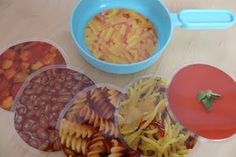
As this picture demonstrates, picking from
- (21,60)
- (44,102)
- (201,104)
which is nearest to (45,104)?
(44,102)

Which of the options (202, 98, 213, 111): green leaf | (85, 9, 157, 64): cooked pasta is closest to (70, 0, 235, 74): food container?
(85, 9, 157, 64): cooked pasta

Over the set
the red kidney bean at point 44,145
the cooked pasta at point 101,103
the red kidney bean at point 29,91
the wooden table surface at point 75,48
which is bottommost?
the red kidney bean at point 44,145

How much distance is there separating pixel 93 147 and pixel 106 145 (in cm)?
2

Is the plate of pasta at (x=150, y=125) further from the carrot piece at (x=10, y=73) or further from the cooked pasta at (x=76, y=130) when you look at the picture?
the carrot piece at (x=10, y=73)

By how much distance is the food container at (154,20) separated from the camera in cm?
64

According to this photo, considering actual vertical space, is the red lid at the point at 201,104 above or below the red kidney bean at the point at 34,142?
above

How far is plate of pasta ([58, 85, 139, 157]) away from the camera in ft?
1.85

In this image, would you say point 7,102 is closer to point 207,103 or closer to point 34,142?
point 34,142

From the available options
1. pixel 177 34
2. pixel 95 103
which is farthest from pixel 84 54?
pixel 177 34

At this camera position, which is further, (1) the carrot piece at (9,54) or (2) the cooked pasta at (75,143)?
(1) the carrot piece at (9,54)

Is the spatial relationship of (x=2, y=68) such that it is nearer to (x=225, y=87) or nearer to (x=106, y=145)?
(x=106, y=145)

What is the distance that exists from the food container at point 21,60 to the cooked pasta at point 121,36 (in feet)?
0.23

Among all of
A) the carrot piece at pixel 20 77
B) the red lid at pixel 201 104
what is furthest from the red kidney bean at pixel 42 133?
the red lid at pixel 201 104

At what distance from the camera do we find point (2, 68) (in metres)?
0.65
